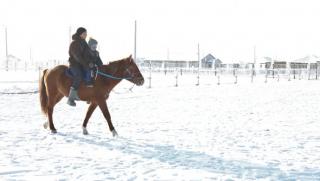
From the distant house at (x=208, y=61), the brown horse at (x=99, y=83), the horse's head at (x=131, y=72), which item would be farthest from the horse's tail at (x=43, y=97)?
the distant house at (x=208, y=61)

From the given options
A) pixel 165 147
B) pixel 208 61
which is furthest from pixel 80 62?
pixel 208 61

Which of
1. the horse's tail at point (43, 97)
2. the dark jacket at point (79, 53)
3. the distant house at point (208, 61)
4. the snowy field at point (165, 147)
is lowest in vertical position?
the snowy field at point (165, 147)

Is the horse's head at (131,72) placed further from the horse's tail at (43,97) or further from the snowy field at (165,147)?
the horse's tail at (43,97)

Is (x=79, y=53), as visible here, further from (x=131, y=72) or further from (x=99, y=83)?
(x=131, y=72)

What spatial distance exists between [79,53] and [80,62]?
0.20 m

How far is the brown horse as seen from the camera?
28.3 feet

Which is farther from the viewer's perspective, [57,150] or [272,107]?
[272,107]

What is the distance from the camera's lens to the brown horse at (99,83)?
28.3 ft

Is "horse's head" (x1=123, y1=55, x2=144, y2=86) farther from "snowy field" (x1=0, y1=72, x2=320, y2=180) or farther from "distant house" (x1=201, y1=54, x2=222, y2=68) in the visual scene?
"distant house" (x1=201, y1=54, x2=222, y2=68)

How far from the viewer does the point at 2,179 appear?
5.21 meters

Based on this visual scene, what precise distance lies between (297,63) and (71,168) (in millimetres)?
74797

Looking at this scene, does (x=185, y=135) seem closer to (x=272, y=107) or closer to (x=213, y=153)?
(x=213, y=153)

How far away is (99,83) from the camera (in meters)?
8.71

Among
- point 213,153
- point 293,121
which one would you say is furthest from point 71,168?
point 293,121
